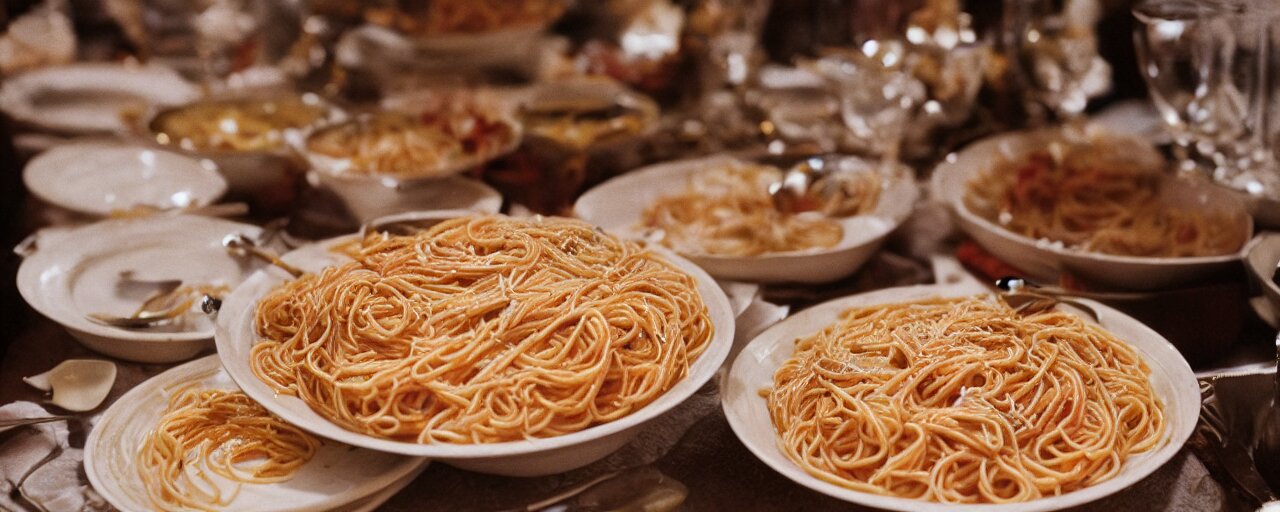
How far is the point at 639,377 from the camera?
1.23 m

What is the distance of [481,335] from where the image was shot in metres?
1.24

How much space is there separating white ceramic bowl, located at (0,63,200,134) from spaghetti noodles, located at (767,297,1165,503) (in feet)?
6.82

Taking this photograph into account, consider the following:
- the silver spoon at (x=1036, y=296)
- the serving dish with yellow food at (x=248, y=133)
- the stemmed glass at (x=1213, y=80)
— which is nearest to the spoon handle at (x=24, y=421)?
the serving dish with yellow food at (x=248, y=133)

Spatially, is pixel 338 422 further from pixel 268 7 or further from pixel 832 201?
pixel 268 7

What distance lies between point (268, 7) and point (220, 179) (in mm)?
1286

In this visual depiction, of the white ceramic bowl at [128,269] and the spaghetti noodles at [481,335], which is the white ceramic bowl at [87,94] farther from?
the spaghetti noodles at [481,335]

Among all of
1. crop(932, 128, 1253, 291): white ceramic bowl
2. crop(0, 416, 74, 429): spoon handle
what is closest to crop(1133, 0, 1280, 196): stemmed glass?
crop(932, 128, 1253, 291): white ceramic bowl

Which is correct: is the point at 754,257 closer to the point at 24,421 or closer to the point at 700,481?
the point at 700,481

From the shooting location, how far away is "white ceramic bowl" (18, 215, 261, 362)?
148cm

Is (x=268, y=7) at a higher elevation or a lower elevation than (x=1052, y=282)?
higher

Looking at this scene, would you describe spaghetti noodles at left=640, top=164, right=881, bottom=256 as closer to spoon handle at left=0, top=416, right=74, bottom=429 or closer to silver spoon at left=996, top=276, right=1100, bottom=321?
silver spoon at left=996, top=276, right=1100, bottom=321

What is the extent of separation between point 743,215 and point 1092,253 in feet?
2.02

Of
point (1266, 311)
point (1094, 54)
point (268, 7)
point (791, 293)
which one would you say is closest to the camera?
point (1266, 311)

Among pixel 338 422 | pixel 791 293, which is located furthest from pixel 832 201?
pixel 338 422
